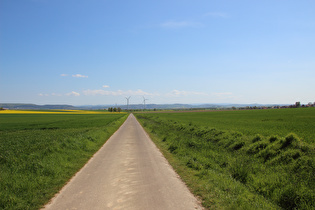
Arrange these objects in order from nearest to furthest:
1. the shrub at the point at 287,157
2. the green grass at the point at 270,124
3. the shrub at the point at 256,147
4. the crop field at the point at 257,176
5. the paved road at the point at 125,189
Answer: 1. the paved road at the point at 125,189
2. the crop field at the point at 257,176
3. the shrub at the point at 287,157
4. the shrub at the point at 256,147
5. the green grass at the point at 270,124

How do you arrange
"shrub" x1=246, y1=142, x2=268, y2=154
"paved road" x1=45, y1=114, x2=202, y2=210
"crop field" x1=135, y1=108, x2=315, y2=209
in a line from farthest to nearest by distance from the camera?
"shrub" x1=246, y1=142, x2=268, y2=154
"crop field" x1=135, y1=108, x2=315, y2=209
"paved road" x1=45, y1=114, x2=202, y2=210

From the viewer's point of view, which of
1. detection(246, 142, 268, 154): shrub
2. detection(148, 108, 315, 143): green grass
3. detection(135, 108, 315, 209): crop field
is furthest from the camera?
detection(148, 108, 315, 143): green grass

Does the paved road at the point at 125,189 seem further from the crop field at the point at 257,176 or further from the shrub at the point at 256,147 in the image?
the shrub at the point at 256,147

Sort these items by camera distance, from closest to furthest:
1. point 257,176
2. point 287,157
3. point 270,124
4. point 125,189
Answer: point 125,189, point 257,176, point 287,157, point 270,124

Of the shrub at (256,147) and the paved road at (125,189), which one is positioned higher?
the shrub at (256,147)

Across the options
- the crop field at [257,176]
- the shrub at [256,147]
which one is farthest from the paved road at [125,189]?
the shrub at [256,147]

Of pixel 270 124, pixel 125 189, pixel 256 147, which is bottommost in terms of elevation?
pixel 125 189

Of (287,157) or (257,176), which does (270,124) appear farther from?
(257,176)

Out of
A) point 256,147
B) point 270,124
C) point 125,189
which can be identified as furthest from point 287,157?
point 270,124

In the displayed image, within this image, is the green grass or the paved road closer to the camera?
the paved road

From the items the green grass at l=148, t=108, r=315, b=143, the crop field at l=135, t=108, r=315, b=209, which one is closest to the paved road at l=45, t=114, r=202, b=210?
the crop field at l=135, t=108, r=315, b=209

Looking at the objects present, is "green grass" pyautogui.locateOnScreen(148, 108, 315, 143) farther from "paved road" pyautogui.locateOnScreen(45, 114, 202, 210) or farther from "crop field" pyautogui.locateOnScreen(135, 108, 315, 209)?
"paved road" pyautogui.locateOnScreen(45, 114, 202, 210)

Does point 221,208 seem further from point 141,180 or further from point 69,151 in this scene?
point 69,151

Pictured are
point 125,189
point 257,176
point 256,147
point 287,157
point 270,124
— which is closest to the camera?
point 125,189
